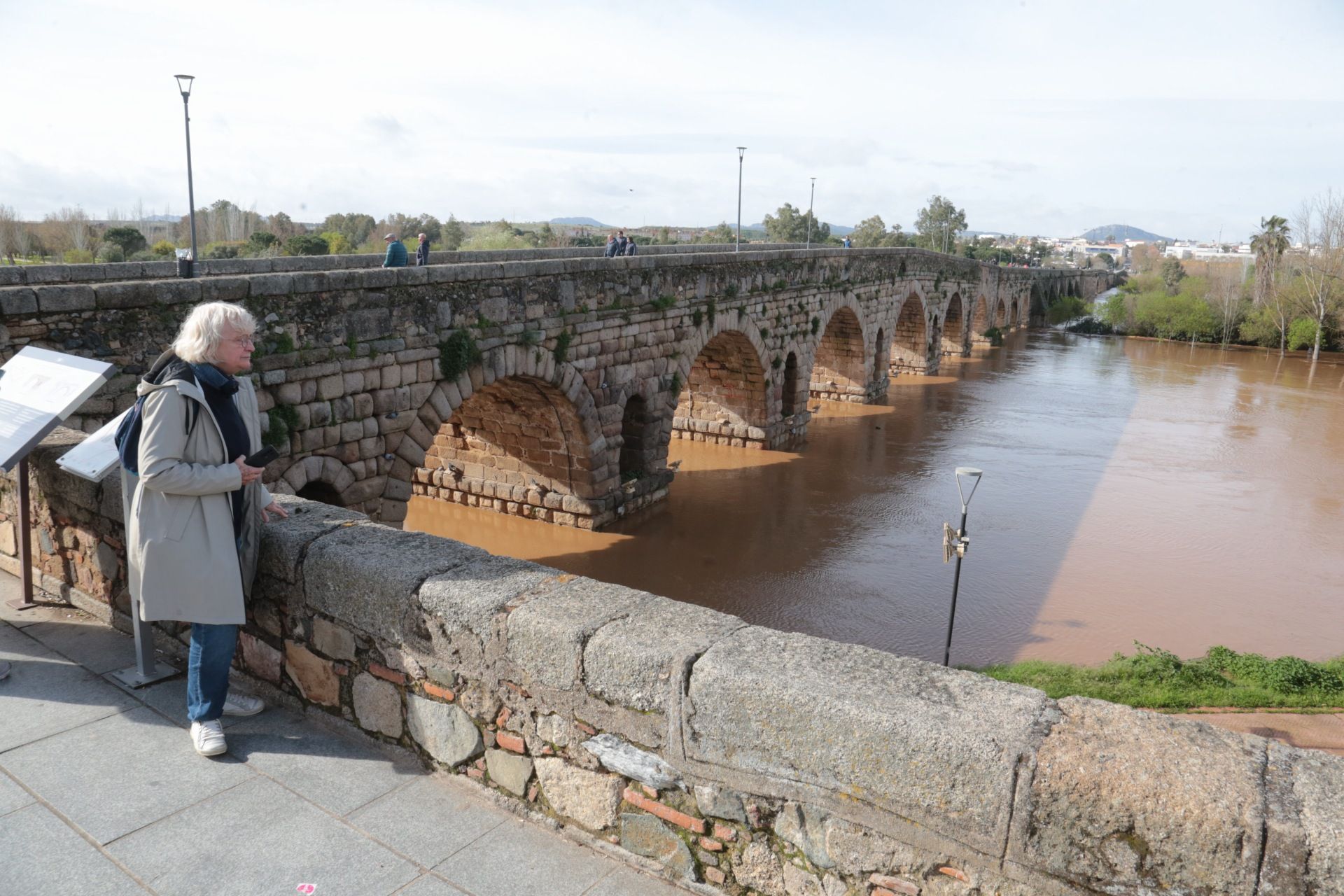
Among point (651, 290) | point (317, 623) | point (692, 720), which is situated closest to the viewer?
point (692, 720)

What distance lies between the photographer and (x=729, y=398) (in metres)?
19.0

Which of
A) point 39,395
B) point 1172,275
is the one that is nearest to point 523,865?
point 39,395

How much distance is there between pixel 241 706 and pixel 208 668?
1.11 feet

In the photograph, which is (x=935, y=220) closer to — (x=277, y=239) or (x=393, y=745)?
(x=277, y=239)

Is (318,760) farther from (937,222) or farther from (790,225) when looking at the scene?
(937,222)

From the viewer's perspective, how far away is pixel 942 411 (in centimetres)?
2473

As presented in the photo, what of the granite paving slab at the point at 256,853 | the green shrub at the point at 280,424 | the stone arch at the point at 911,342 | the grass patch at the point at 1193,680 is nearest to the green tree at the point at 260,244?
the stone arch at the point at 911,342

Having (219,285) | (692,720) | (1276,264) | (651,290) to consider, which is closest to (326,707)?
(692,720)

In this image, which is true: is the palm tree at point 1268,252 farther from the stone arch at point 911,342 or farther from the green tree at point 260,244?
the green tree at point 260,244

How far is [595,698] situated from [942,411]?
76.5 feet

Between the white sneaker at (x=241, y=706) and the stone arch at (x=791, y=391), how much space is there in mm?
16729

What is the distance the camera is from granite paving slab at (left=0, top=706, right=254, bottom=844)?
2.74 metres

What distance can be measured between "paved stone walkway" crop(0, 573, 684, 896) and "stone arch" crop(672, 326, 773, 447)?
1482cm

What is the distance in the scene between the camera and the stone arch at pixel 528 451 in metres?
12.0
